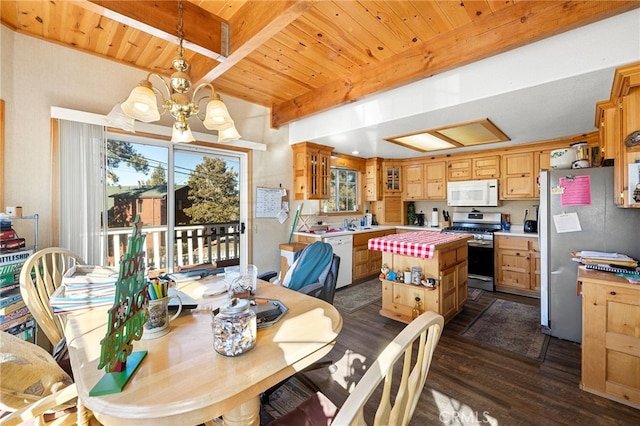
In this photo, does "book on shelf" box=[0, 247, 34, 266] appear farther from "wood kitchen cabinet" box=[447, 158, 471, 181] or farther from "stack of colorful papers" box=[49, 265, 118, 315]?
"wood kitchen cabinet" box=[447, 158, 471, 181]

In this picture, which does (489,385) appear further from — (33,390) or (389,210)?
(389,210)

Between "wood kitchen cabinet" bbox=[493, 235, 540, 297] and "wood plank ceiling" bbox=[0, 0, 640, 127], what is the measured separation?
2.90 metres

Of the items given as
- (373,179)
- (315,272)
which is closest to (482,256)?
(373,179)

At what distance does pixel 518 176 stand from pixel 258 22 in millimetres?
4252

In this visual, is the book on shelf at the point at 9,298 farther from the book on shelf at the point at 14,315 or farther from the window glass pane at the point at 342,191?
the window glass pane at the point at 342,191

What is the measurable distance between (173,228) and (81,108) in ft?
4.47

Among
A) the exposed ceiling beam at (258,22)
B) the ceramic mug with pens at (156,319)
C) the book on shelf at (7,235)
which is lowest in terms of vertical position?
the ceramic mug with pens at (156,319)

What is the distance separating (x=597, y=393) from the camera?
1.82 m

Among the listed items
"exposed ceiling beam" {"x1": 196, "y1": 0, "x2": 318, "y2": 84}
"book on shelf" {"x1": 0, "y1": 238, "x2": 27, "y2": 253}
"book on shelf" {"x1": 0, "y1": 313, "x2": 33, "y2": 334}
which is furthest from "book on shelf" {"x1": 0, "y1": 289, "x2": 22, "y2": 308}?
"exposed ceiling beam" {"x1": 196, "y1": 0, "x2": 318, "y2": 84}

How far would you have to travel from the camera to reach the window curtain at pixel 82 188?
7.59 feet

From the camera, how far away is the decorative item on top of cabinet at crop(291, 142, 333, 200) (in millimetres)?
4062

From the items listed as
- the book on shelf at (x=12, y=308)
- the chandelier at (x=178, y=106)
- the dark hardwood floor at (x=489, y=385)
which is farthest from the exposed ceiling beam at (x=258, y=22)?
the dark hardwood floor at (x=489, y=385)

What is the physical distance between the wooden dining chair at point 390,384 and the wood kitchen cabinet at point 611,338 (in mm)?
1774

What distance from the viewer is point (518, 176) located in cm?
418
